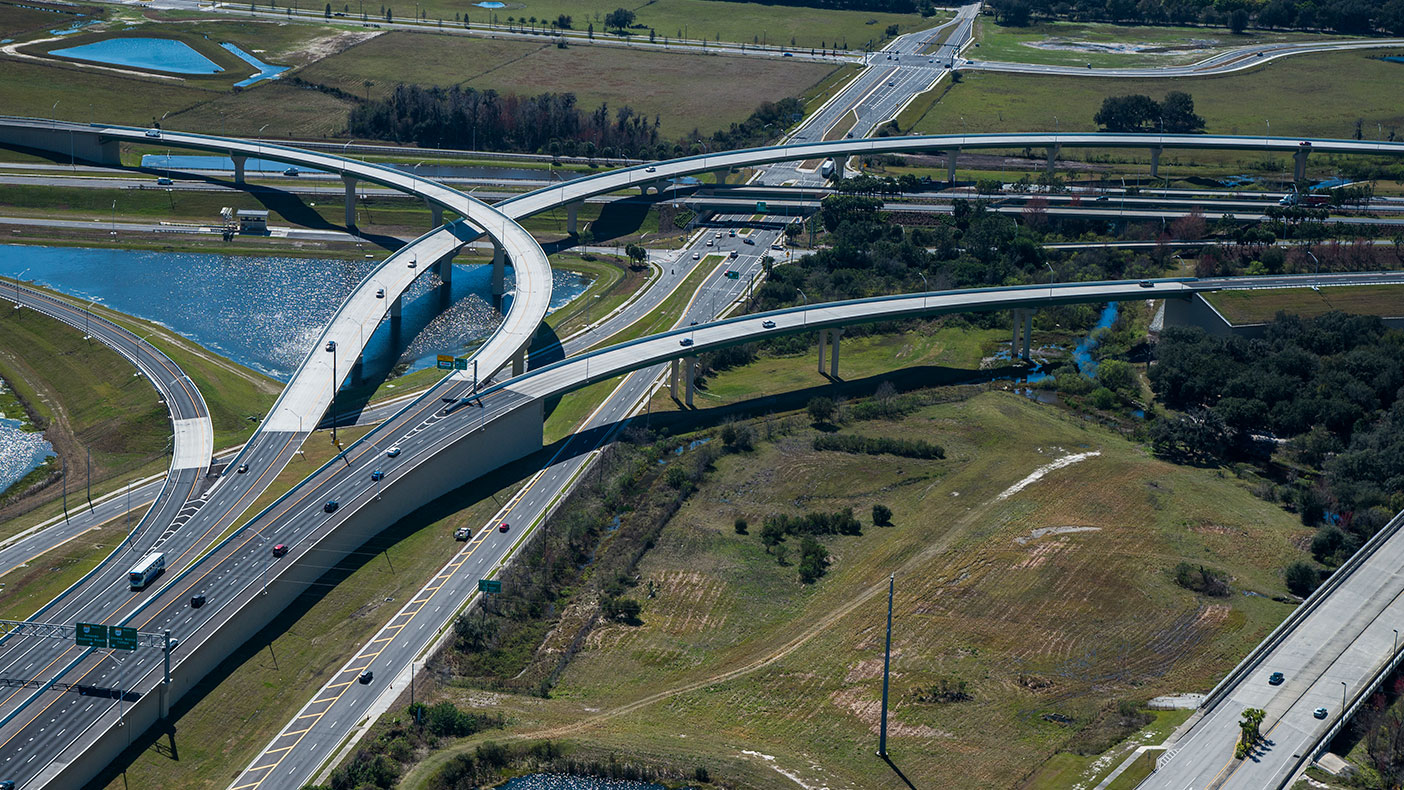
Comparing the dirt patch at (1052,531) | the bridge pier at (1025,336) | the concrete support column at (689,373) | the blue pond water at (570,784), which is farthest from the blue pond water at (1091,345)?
the blue pond water at (570,784)

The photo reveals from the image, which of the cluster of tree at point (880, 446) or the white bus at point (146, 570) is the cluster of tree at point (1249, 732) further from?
the white bus at point (146, 570)

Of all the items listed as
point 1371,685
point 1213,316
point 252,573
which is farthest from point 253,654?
point 1213,316

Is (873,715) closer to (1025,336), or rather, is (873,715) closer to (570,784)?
(570,784)

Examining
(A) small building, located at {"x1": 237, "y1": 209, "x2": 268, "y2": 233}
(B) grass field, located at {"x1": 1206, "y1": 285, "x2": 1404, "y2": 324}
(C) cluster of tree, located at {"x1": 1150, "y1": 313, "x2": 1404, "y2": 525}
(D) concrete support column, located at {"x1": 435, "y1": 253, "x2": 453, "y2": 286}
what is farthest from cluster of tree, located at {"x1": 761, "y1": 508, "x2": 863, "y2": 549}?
(A) small building, located at {"x1": 237, "y1": 209, "x2": 268, "y2": 233}

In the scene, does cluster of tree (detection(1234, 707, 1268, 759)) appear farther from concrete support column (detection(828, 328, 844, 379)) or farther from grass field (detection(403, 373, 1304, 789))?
concrete support column (detection(828, 328, 844, 379))

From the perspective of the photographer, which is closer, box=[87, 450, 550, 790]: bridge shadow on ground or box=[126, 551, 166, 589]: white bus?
box=[87, 450, 550, 790]: bridge shadow on ground

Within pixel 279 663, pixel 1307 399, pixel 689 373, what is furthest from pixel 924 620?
pixel 1307 399
